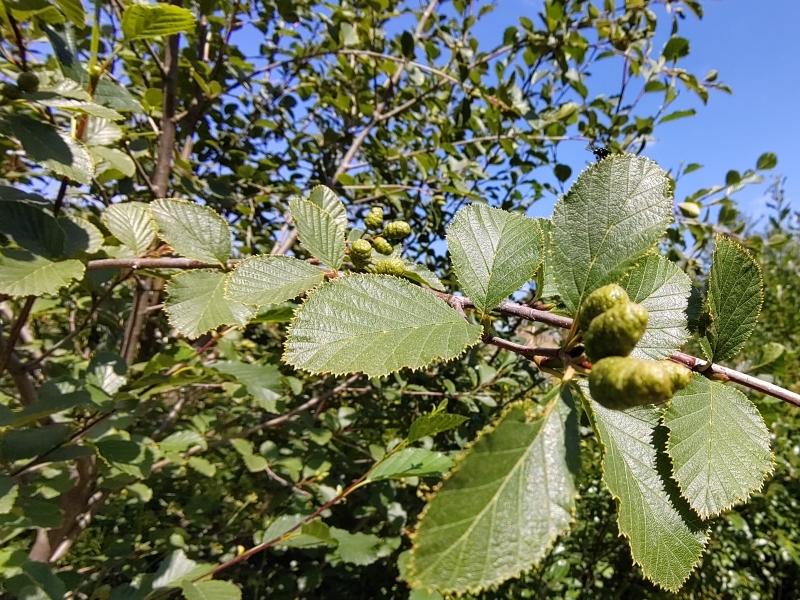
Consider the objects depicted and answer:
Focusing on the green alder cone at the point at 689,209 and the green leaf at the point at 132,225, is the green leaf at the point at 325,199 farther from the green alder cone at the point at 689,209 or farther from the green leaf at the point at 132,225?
the green alder cone at the point at 689,209

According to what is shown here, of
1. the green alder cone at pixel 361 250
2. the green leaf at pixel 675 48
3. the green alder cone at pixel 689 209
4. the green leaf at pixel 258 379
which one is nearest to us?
the green alder cone at pixel 361 250

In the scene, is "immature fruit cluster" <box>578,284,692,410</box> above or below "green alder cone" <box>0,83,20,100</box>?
below

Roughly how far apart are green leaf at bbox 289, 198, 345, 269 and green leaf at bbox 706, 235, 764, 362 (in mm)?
510

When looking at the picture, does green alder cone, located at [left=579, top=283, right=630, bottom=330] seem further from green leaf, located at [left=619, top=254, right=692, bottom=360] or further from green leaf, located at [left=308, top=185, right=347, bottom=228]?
green leaf, located at [left=308, top=185, right=347, bottom=228]

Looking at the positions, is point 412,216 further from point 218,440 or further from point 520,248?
point 520,248

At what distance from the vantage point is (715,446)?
540mm

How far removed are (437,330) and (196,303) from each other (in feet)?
1.32

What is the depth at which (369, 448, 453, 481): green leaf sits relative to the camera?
1109mm

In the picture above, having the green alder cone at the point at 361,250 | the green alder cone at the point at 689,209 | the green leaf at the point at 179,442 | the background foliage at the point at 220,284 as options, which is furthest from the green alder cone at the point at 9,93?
the green alder cone at the point at 689,209

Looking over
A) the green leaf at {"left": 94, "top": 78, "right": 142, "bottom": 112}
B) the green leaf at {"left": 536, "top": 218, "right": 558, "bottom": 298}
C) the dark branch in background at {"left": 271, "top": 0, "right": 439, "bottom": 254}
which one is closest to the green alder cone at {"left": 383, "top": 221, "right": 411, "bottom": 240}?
the green leaf at {"left": 536, "top": 218, "right": 558, "bottom": 298}

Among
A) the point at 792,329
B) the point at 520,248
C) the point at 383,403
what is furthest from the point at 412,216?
the point at 792,329

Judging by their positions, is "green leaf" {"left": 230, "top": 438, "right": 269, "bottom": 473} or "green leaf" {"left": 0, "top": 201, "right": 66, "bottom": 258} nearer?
"green leaf" {"left": 0, "top": 201, "right": 66, "bottom": 258}

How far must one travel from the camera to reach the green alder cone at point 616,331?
0.41 meters

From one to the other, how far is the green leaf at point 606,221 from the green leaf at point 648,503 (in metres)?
0.14
